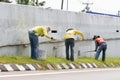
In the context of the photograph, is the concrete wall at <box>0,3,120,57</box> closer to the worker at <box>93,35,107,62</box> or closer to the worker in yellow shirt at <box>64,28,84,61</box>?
the worker at <box>93,35,107,62</box>

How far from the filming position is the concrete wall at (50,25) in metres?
18.9

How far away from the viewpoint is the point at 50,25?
862 inches

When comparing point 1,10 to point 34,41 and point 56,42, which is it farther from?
point 56,42

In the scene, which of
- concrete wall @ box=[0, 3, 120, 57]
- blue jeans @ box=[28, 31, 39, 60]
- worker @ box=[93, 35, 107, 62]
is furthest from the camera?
worker @ box=[93, 35, 107, 62]

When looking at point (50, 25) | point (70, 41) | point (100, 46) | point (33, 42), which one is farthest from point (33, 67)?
point (100, 46)

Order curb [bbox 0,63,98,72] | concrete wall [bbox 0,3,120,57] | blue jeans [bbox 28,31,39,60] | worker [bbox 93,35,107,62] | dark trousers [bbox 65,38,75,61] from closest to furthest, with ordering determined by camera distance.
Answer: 1. curb [bbox 0,63,98,72]
2. concrete wall [bbox 0,3,120,57]
3. blue jeans [bbox 28,31,39,60]
4. dark trousers [bbox 65,38,75,61]
5. worker [bbox 93,35,107,62]

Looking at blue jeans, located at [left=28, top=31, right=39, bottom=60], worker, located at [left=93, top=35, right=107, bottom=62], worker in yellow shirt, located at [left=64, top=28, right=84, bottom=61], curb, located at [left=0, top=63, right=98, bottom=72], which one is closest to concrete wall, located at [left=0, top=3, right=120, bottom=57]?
blue jeans, located at [left=28, top=31, right=39, bottom=60]

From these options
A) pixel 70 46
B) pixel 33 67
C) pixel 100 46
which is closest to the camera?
pixel 33 67

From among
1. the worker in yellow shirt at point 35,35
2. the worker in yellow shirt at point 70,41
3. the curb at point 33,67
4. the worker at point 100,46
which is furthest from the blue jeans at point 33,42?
the worker at point 100,46

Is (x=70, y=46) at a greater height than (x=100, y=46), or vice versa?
(x=70, y=46)

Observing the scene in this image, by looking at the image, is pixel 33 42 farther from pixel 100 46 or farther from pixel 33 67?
pixel 100 46

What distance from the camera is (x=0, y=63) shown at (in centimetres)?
1641

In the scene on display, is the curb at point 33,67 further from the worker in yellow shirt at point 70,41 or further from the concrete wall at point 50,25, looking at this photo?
the concrete wall at point 50,25

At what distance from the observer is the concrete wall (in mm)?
18938
